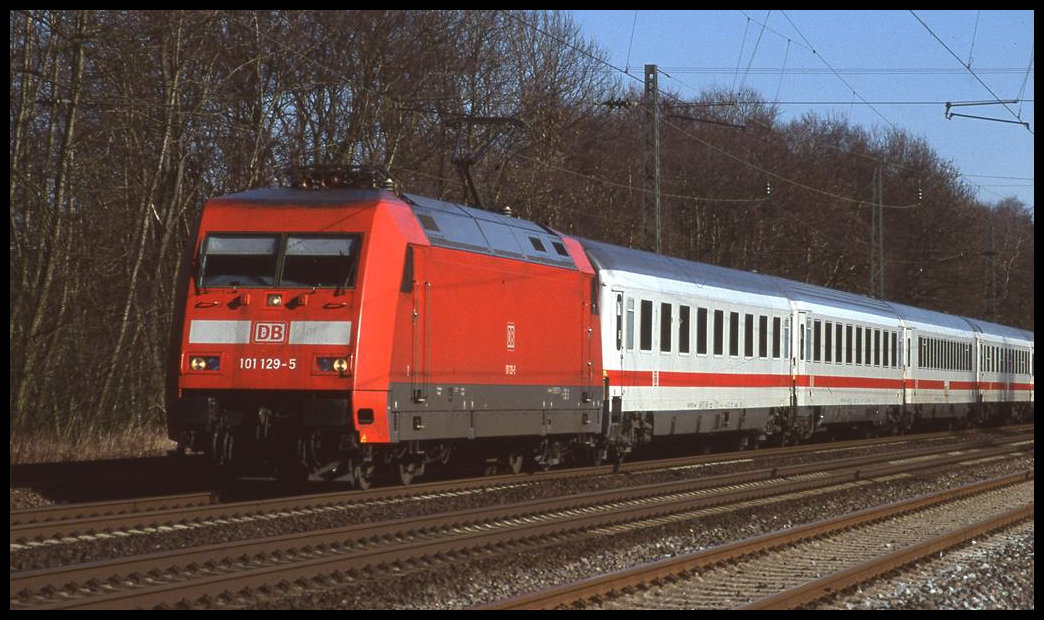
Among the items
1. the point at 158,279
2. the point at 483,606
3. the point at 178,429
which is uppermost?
the point at 158,279

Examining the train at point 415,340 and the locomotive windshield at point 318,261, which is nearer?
the train at point 415,340

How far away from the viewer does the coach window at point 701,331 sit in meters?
23.1

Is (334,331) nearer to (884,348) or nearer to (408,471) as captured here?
(408,471)

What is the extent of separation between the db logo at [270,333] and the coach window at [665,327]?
27.6ft

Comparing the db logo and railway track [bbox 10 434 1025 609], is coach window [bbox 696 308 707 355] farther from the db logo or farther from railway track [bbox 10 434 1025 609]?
the db logo

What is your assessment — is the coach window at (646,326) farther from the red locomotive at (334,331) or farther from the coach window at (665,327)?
the red locomotive at (334,331)

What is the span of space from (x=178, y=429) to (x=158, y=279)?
10.6 m

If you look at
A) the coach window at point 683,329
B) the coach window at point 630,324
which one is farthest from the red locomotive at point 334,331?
the coach window at point 683,329

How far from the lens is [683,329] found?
22641 mm

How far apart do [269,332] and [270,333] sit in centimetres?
2

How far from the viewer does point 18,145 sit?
20.1 m

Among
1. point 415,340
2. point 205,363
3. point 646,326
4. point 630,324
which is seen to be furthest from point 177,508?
point 646,326

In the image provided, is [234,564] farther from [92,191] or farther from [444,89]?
[444,89]

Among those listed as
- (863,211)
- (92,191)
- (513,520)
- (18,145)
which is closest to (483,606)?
(513,520)
